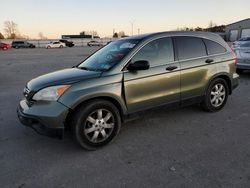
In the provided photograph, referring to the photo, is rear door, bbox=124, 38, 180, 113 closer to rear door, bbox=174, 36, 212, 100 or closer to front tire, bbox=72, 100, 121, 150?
rear door, bbox=174, 36, 212, 100

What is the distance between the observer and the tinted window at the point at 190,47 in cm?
441

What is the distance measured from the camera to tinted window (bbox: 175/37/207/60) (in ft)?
14.5

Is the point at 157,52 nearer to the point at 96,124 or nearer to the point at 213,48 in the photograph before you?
the point at 213,48

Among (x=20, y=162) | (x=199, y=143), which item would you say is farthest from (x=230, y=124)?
(x=20, y=162)

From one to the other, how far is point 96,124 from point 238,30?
62.0 metres

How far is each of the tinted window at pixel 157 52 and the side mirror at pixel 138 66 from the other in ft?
0.49

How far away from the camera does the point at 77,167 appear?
3105 mm

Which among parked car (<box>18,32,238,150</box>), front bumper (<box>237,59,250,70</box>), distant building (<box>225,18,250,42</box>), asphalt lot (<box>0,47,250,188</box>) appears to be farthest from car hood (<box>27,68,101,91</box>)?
distant building (<box>225,18,250,42</box>)

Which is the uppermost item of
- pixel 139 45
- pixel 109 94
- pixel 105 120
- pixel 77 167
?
pixel 139 45

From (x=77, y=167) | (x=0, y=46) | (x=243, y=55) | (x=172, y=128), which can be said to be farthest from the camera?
(x=0, y=46)

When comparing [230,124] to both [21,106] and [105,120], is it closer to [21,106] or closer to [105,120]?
[105,120]

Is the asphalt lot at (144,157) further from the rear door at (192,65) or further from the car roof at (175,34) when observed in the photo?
the car roof at (175,34)

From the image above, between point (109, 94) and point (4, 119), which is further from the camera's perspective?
point (4, 119)

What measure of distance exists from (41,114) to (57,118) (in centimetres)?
24
